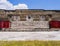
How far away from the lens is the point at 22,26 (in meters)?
42.1

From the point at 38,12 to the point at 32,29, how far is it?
4473 mm

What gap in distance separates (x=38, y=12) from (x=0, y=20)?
30.6ft

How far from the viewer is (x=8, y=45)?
1305 cm

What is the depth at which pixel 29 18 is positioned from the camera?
42.8 m

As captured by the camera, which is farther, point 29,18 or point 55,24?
point 29,18

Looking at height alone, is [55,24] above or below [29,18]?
below

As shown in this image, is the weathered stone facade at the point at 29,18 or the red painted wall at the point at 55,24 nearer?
the weathered stone facade at the point at 29,18

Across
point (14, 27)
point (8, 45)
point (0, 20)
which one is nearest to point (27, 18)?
point (14, 27)

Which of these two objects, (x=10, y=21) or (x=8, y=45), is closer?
(x=8, y=45)

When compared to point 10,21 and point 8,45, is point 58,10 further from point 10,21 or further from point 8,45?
point 8,45

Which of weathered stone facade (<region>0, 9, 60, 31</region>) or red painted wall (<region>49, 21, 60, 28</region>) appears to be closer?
weathered stone facade (<region>0, 9, 60, 31</region>)

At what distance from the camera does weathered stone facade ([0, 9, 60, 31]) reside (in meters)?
41.9

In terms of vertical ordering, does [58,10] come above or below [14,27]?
above

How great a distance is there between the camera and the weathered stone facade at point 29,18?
41.9 metres
